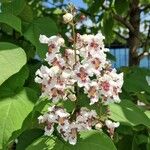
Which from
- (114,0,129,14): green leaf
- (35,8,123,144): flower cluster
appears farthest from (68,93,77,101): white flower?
(114,0,129,14): green leaf

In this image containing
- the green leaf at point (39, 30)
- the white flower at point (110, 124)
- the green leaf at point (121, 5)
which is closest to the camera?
the white flower at point (110, 124)

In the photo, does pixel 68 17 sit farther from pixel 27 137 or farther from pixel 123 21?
pixel 123 21

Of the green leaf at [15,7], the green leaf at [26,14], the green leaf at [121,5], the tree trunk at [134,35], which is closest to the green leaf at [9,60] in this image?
the green leaf at [15,7]

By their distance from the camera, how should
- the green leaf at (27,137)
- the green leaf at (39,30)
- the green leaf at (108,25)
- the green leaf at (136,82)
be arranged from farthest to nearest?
1. the green leaf at (108,25)
2. the green leaf at (136,82)
3. the green leaf at (39,30)
4. the green leaf at (27,137)

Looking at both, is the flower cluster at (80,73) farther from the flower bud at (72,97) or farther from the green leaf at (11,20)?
the green leaf at (11,20)

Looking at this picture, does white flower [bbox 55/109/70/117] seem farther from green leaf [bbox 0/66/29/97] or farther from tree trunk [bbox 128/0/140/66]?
tree trunk [bbox 128/0/140/66]
